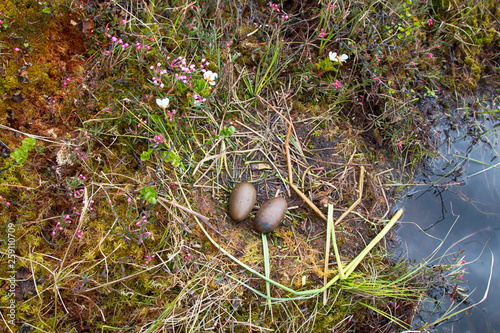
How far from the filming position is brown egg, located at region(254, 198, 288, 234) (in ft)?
7.70

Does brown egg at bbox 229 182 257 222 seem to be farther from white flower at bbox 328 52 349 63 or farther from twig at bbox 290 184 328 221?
white flower at bbox 328 52 349 63

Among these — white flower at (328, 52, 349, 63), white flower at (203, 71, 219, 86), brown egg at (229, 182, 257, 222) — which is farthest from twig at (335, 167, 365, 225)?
white flower at (203, 71, 219, 86)

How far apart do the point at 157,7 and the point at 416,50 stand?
247cm

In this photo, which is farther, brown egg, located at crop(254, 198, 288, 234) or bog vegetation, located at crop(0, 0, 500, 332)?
brown egg, located at crop(254, 198, 288, 234)

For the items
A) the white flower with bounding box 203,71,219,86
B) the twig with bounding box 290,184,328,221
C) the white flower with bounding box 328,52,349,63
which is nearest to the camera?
the white flower with bounding box 203,71,219,86

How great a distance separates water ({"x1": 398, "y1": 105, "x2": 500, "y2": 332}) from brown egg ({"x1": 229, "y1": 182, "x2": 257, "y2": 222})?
1.46 meters

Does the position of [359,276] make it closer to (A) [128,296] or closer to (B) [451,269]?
(B) [451,269]

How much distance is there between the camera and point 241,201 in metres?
2.34

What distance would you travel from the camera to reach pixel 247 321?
2.26m

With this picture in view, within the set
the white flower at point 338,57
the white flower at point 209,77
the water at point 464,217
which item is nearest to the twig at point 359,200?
the water at point 464,217

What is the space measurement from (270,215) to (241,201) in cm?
24

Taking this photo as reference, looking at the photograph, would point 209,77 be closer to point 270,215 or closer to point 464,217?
point 270,215

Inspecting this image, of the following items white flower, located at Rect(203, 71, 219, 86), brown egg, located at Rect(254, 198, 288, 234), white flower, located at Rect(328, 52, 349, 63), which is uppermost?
white flower, located at Rect(328, 52, 349, 63)

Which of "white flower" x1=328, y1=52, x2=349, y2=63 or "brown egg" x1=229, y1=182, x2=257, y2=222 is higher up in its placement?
"white flower" x1=328, y1=52, x2=349, y2=63
